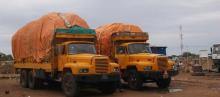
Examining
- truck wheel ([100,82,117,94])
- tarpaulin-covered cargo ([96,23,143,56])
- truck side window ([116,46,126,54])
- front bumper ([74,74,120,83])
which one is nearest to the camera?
front bumper ([74,74,120,83])

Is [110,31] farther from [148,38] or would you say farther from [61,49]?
[61,49]

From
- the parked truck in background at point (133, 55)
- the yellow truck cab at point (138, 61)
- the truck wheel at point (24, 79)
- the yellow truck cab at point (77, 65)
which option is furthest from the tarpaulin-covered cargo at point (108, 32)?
the truck wheel at point (24, 79)

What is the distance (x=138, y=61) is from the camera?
76.6 ft

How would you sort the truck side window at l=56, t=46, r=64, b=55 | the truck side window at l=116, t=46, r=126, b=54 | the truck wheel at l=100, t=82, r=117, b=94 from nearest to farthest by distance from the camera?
1. the truck wheel at l=100, t=82, r=117, b=94
2. the truck side window at l=56, t=46, r=64, b=55
3. the truck side window at l=116, t=46, r=126, b=54

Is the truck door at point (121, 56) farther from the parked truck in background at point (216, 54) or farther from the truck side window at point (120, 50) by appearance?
the parked truck in background at point (216, 54)

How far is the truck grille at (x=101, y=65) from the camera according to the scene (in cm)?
1959

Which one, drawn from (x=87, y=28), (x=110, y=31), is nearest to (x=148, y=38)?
(x=110, y=31)

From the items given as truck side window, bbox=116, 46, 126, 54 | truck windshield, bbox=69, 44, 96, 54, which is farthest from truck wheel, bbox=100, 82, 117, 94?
truck side window, bbox=116, 46, 126, 54

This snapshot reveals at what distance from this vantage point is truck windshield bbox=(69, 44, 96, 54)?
20.8 m

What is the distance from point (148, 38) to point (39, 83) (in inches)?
249

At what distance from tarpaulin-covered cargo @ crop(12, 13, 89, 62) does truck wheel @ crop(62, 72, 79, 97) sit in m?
2.41

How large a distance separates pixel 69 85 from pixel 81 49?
5.99 feet

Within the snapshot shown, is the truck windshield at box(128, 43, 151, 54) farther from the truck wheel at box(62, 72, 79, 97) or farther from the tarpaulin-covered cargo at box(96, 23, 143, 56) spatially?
the truck wheel at box(62, 72, 79, 97)

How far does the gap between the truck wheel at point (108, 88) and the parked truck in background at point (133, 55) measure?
2.21m
